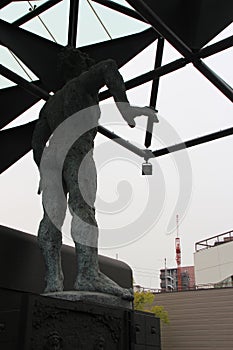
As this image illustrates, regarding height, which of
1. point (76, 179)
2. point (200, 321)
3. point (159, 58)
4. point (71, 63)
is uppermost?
point (159, 58)

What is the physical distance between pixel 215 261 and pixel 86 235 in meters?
18.8

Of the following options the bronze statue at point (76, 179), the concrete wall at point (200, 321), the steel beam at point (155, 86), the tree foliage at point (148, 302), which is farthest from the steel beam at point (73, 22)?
the concrete wall at point (200, 321)

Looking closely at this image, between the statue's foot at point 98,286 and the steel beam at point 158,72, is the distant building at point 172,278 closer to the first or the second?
the steel beam at point 158,72

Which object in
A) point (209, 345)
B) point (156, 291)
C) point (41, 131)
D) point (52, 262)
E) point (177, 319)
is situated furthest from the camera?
point (156, 291)

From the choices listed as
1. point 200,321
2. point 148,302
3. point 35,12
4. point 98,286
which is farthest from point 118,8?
point 200,321

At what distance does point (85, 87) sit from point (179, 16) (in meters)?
1.95

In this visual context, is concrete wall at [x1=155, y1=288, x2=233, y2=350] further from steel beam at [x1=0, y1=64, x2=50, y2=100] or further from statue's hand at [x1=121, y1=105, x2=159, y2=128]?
statue's hand at [x1=121, y1=105, x2=159, y2=128]

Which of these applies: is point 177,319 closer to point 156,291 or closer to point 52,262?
point 156,291

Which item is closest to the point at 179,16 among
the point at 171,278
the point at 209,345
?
the point at 209,345

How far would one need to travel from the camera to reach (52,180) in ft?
11.6

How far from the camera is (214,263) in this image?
21.0 meters

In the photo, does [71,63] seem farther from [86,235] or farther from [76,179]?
[86,235]

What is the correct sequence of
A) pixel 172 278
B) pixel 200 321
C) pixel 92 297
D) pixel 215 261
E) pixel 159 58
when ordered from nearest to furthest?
1. pixel 92 297
2. pixel 159 58
3. pixel 200 321
4. pixel 215 261
5. pixel 172 278

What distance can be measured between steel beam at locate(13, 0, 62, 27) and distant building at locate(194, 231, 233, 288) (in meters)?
16.3
